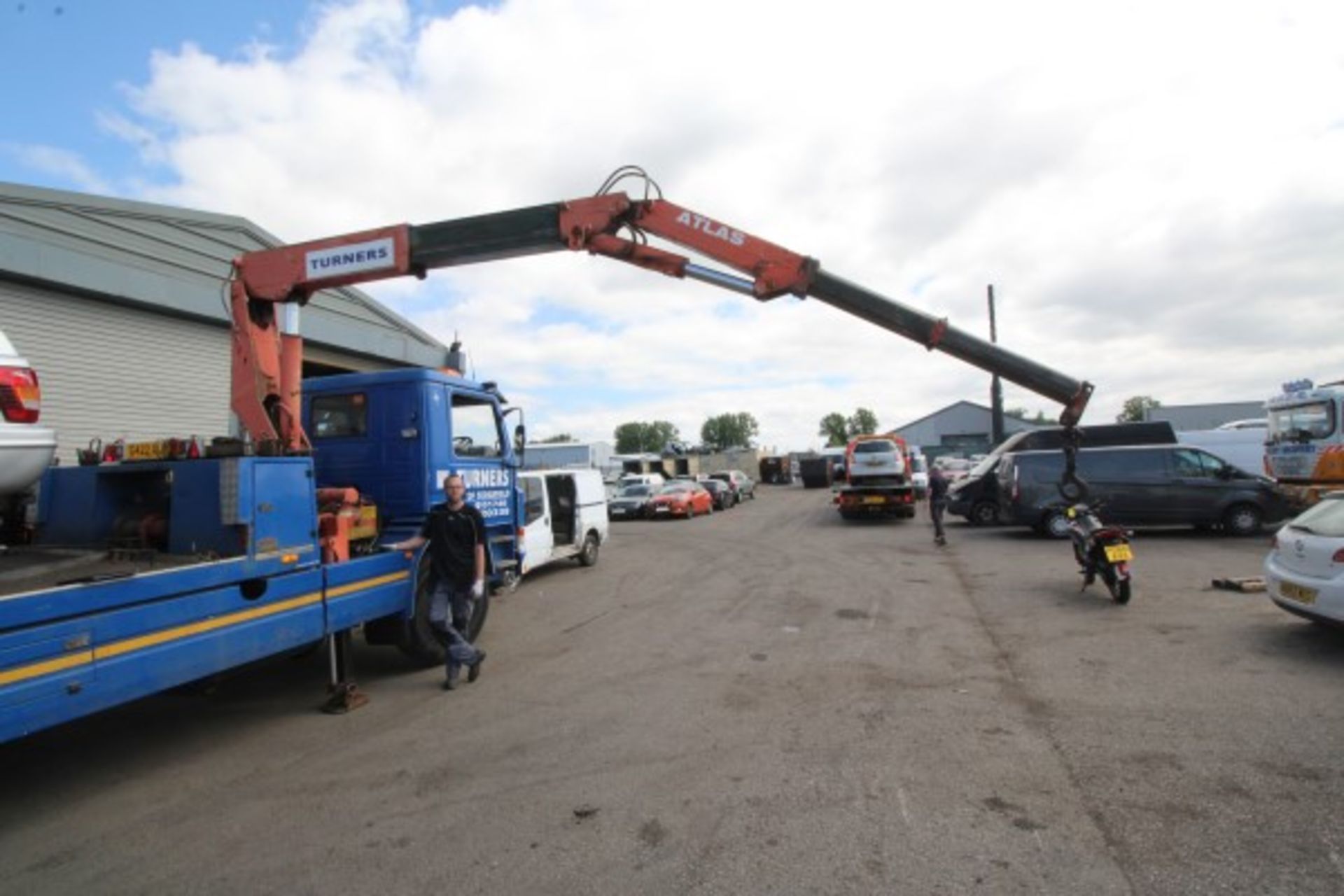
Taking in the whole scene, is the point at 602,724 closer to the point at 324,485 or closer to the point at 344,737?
the point at 344,737

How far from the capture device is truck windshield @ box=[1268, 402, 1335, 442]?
1342 centimetres

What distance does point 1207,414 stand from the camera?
173ft

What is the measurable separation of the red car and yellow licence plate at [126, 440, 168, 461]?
20.6 m

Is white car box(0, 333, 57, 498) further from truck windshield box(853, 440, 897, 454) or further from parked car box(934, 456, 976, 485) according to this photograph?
parked car box(934, 456, 976, 485)

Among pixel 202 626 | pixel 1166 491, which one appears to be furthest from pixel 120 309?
pixel 1166 491

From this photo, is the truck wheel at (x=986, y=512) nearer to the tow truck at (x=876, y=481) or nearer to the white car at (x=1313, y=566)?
the tow truck at (x=876, y=481)

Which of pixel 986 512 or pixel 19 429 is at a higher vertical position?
pixel 19 429

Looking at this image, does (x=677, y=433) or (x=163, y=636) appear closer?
(x=163, y=636)

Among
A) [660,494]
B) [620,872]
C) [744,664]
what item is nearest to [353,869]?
[620,872]

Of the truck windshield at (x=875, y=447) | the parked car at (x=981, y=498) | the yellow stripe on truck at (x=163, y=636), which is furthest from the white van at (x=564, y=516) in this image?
the truck windshield at (x=875, y=447)

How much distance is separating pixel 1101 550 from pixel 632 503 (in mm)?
18708

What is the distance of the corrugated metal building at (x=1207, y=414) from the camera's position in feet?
171

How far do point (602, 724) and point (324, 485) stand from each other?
12.6ft

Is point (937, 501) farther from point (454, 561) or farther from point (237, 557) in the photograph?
point (237, 557)
